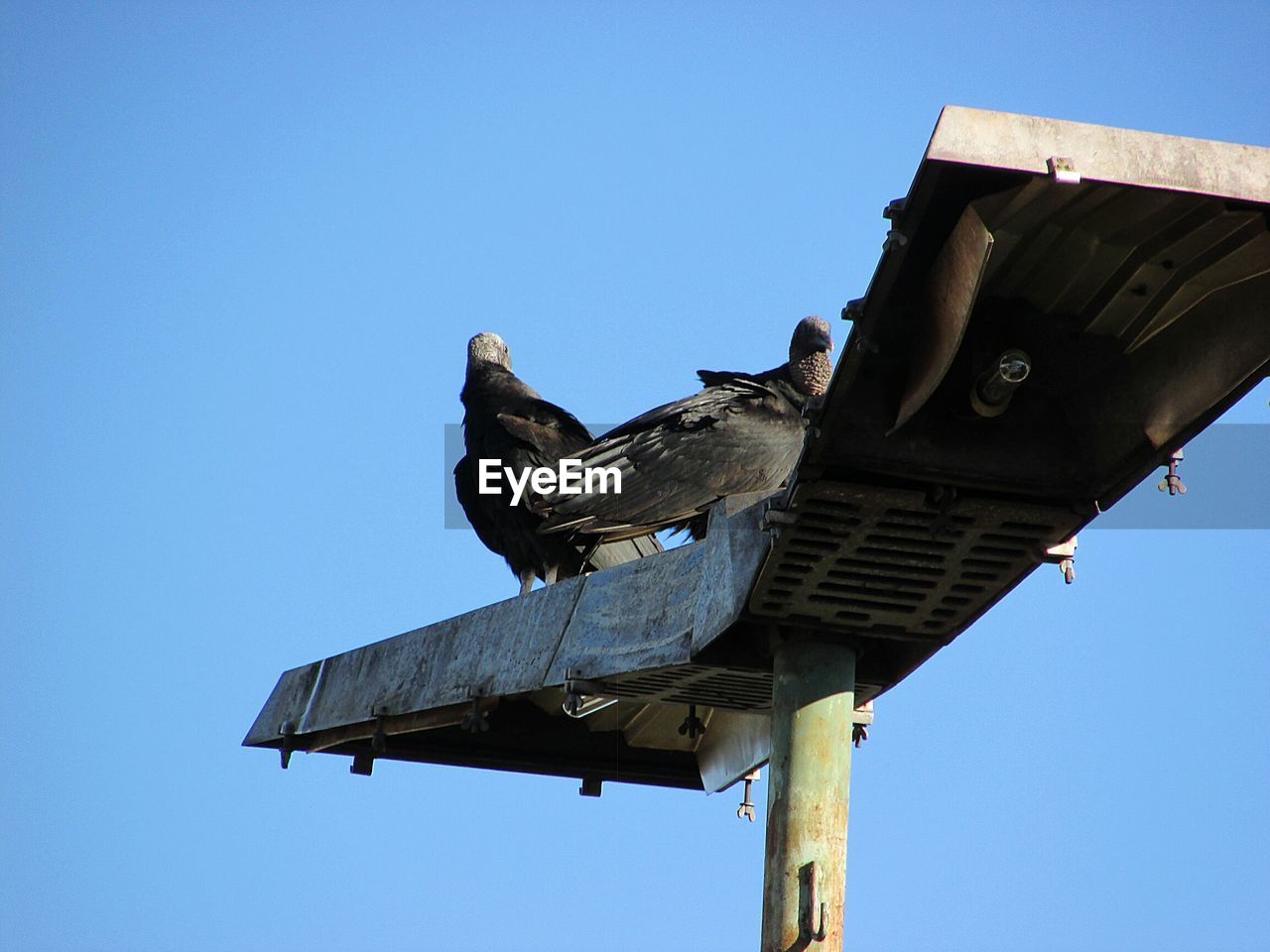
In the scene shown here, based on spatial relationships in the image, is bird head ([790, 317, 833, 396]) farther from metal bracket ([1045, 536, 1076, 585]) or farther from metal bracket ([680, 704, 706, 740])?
metal bracket ([1045, 536, 1076, 585])

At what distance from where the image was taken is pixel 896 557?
2941mm

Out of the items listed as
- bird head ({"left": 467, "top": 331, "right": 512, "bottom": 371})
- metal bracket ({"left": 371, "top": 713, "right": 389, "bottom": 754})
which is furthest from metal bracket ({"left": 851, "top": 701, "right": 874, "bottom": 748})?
bird head ({"left": 467, "top": 331, "right": 512, "bottom": 371})

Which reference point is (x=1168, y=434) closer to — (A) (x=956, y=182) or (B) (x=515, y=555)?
(A) (x=956, y=182)

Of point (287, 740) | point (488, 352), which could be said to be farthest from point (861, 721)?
point (488, 352)

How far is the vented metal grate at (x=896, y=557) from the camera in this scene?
2.78 meters

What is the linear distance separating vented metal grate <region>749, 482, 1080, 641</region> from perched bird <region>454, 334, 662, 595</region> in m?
2.76

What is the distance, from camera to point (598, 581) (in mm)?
3852

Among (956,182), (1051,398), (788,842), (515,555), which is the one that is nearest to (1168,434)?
(1051,398)

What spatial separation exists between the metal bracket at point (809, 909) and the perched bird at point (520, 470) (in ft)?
9.35

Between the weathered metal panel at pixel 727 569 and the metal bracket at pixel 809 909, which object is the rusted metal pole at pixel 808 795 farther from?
the weathered metal panel at pixel 727 569

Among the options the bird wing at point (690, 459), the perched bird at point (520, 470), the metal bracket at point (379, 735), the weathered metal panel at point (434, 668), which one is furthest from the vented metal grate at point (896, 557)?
the perched bird at point (520, 470)

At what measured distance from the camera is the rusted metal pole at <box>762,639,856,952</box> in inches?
120

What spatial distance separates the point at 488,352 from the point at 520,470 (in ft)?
5.02

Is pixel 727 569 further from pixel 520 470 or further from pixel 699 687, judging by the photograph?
pixel 520 470
